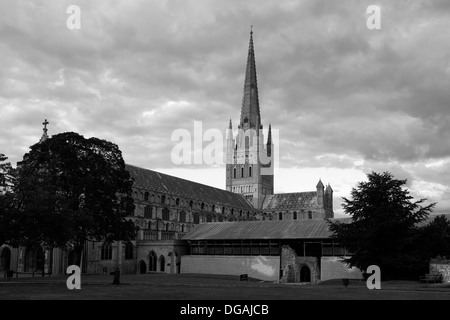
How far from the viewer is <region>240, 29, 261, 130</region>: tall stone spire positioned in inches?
5522

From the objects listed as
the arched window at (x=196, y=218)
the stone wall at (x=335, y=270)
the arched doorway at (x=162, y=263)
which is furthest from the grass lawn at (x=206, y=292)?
the arched window at (x=196, y=218)

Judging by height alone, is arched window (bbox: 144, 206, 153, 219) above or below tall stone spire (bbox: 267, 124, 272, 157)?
below

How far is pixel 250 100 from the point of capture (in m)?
141

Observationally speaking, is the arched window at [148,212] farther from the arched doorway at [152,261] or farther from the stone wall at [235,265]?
the stone wall at [235,265]

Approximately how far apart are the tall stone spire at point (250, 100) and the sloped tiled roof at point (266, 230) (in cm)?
6534

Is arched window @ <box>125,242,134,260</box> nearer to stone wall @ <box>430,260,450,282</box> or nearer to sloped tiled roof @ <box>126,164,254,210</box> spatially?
sloped tiled roof @ <box>126,164,254,210</box>

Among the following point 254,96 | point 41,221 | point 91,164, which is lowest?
point 41,221

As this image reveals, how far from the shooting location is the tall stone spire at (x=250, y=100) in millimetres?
140250

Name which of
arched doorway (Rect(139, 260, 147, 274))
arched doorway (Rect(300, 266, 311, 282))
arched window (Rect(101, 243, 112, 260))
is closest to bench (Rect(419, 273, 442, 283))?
arched doorway (Rect(300, 266, 311, 282))

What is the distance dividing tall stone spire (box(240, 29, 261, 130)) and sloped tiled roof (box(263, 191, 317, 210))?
2039 centimetres
